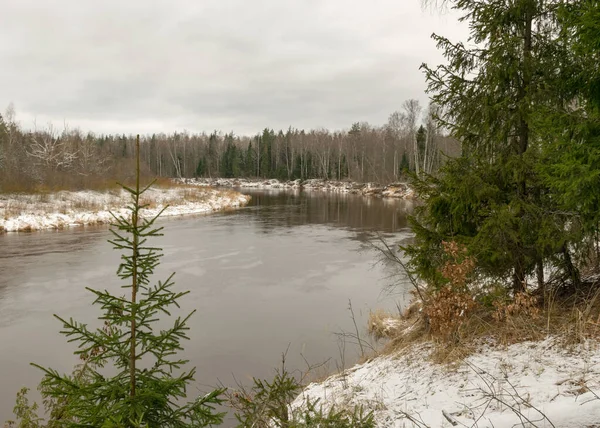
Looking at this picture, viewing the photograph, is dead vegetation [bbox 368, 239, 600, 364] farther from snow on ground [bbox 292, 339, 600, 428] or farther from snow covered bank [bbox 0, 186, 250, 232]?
snow covered bank [bbox 0, 186, 250, 232]

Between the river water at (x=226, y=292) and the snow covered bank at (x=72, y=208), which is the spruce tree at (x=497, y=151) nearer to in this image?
the river water at (x=226, y=292)

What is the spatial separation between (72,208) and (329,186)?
43.0 m

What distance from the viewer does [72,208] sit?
2439cm

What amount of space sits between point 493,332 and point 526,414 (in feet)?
5.97

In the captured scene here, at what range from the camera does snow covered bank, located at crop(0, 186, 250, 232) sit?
21.0 meters

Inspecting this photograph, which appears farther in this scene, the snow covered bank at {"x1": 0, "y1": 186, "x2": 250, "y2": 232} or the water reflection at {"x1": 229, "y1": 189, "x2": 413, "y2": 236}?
the water reflection at {"x1": 229, "y1": 189, "x2": 413, "y2": 236}

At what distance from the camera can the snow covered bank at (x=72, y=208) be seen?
68.9ft

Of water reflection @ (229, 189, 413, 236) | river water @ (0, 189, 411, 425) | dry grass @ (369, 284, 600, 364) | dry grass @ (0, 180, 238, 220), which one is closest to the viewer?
dry grass @ (369, 284, 600, 364)

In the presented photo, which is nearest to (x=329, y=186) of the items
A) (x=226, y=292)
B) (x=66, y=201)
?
(x=66, y=201)

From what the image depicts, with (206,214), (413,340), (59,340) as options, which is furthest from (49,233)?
(413,340)

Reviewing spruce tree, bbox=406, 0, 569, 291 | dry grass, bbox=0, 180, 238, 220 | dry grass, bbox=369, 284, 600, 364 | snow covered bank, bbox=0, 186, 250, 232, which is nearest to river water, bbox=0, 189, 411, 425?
snow covered bank, bbox=0, 186, 250, 232

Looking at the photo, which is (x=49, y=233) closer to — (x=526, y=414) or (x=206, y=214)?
(x=206, y=214)

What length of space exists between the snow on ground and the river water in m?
2.17

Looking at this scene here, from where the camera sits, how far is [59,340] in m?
8.08
